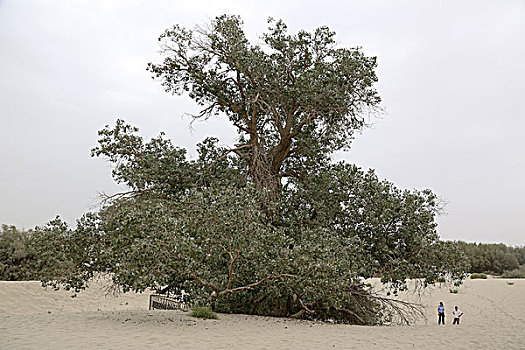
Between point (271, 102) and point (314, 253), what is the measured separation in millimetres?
6018

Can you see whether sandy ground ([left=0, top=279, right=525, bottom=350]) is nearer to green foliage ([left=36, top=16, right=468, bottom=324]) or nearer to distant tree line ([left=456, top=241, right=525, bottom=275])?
green foliage ([left=36, top=16, right=468, bottom=324])

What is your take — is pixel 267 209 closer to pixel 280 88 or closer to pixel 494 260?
pixel 280 88

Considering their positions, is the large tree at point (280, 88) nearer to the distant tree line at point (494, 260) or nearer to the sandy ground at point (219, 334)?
the sandy ground at point (219, 334)

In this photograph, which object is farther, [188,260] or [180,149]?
[180,149]

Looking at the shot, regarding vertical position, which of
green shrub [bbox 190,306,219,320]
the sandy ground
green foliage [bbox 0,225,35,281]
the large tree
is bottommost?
the sandy ground

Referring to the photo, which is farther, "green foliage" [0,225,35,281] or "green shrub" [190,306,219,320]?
"green foliage" [0,225,35,281]

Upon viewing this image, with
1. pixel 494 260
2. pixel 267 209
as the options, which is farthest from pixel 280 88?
pixel 494 260

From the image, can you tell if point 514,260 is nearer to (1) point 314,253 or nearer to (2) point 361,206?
(2) point 361,206

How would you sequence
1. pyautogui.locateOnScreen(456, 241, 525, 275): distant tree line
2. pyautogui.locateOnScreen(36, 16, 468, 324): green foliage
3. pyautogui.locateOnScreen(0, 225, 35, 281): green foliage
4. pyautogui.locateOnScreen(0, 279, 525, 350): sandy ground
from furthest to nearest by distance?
pyautogui.locateOnScreen(456, 241, 525, 275): distant tree line
pyautogui.locateOnScreen(0, 225, 35, 281): green foliage
pyautogui.locateOnScreen(36, 16, 468, 324): green foliage
pyautogui.locateOnScreen(0, 279, 525, 350): sandy ground

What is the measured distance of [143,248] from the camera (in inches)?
434

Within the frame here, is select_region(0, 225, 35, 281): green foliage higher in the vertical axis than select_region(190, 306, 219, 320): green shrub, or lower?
higher

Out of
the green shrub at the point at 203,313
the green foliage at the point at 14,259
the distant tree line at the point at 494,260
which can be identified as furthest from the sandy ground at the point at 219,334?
the distant tree line at the point at 494,260

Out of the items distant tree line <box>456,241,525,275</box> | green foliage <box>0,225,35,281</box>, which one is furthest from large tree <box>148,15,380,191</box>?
distant tree line <box>456,241,525,275</box>

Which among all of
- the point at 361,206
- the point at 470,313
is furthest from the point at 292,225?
the point at 470,313
